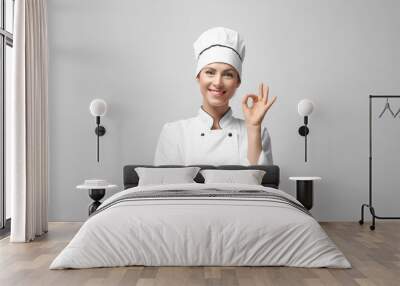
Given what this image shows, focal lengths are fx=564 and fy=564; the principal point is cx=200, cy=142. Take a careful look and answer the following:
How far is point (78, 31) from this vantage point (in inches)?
272

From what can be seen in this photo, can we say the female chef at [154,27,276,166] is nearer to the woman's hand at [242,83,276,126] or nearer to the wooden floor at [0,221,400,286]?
the woman's hand at [242,83,276,126]

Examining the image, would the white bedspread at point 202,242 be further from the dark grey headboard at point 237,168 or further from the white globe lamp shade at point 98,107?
the white globe lamp shade at point 98,107

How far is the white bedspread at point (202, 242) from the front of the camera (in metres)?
4.19

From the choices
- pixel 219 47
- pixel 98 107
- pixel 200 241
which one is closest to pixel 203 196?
pixel 200 241

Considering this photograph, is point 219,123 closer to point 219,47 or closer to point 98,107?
point 219,47

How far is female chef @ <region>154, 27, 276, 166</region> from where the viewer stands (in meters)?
6.69

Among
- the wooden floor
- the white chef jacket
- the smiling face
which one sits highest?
the smiling face

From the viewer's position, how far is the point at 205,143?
6.75m

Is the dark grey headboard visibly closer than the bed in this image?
No

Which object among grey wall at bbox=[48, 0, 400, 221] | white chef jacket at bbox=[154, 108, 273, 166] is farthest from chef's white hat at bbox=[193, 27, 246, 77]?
white chef jacket at bbox=[154, 108, 273, 166]

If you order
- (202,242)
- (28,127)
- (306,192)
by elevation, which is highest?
(28,127)

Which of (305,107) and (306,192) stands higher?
(305,107)

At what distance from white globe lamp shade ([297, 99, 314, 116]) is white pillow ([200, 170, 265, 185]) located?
3.11 feet

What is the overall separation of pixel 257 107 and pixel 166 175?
1.47 meters
